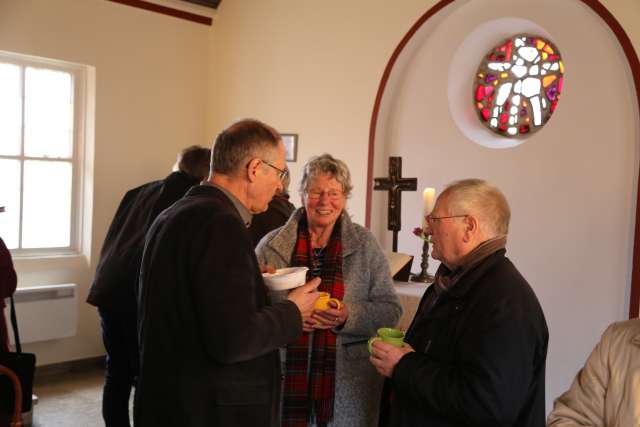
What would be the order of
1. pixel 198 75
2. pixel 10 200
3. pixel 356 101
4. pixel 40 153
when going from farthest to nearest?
pixel 198 75 < pixel 40 153 < pixel 10 200 < pixel 356 101

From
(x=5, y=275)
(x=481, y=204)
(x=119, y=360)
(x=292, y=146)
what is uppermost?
(x=292, y=146)

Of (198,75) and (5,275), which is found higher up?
(198,75)

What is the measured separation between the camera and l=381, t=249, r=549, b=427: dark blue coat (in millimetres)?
1424

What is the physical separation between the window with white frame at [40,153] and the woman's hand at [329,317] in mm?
3604

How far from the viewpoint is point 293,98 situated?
5.10 meters

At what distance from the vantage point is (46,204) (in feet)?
16.3

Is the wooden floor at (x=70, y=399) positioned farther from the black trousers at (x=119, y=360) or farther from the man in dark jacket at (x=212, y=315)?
the man in dark jacket at (x=212, y=315)

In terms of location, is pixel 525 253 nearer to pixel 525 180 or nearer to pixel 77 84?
pixel 525 180

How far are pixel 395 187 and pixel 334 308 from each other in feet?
5.76

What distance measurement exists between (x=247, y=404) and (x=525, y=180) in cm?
284

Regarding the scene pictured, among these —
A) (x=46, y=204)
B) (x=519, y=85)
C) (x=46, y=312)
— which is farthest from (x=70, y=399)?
(x=519, y=85)

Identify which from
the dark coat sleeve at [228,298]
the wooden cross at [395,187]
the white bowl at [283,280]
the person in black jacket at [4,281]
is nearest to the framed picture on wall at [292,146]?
the wooden cross at [395,187]

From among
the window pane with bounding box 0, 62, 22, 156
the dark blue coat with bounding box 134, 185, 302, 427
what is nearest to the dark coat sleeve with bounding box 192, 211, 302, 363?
the dark blue coat with bounding box 134, 185, 302, 427

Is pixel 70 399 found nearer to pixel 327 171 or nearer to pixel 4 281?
pixel 4 281
